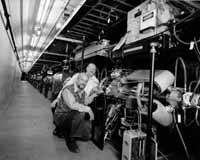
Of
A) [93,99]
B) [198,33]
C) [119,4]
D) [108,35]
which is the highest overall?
[119,4]

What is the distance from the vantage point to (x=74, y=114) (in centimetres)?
192

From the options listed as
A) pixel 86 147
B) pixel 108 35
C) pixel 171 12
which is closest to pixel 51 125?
pixel 86 147

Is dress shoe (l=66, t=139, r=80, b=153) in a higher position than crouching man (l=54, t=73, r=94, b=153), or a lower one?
lower

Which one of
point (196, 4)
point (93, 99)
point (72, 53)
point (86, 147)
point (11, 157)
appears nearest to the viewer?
point (196, 4)

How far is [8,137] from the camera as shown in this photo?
191 cm

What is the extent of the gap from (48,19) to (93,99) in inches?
94.7

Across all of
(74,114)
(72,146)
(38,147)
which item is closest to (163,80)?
(74,114)

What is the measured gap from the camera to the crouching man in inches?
73.8

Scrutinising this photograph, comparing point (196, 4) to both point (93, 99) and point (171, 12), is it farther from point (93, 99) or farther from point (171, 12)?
point (93, 99)

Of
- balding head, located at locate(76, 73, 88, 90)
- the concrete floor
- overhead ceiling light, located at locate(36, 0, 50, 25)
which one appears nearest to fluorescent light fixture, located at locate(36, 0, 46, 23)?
overhead ceiling light, located at locate(36, 0, 50, 25)

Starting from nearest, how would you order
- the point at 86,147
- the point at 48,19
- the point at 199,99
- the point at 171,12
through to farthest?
1. the point at 199,99
2. the point at 171,12
3. the point at 86,147
4. the point at 48,19

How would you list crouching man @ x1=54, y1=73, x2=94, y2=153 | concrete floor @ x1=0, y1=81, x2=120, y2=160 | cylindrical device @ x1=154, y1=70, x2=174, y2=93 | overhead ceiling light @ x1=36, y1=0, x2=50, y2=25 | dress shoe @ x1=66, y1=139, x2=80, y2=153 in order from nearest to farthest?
1. cylindrical device @ x1=154, y1=70, x2=174, y2=93
2. concrete floor @ x1=0, y1=81, x2=120, y2=160
3. dress shoe @ x1=66, y1=139, x2=80, y2=153
4. crouching man @ x1=54, y1=73, x2=94, y2=153
5. overhead ceiling light @ x1=36, y1=0, x2=50, y2=25

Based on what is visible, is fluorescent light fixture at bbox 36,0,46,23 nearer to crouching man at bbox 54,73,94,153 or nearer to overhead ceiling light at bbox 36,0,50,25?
overhead ceiling light at bbox 36,0,50,25

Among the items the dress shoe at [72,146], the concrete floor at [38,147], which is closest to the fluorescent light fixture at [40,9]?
the concrete floor at [38,147]
